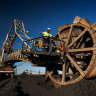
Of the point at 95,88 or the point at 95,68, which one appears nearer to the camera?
the point at 95,88

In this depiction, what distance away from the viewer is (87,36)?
7691 mm

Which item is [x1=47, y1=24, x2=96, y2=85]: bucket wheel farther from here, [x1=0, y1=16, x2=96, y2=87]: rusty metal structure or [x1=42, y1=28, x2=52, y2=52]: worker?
[x1=42, y1=28, x2=52, y2=52]: worker

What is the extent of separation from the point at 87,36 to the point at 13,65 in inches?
701

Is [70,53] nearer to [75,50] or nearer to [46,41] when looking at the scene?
[75,50]

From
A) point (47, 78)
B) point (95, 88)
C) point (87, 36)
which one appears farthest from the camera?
point (47, 78)

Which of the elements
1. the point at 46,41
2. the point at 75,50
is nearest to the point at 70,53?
the point at 75,50

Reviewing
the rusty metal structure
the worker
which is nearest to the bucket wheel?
the rusty metal structure

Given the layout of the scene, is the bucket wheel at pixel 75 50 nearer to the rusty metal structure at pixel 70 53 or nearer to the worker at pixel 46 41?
the rusty metal structure at pixel 70 53

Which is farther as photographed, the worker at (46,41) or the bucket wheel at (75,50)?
the bucket wheel at (75,50)

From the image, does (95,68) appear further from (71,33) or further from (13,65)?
(13,65)

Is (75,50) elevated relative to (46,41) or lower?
lower

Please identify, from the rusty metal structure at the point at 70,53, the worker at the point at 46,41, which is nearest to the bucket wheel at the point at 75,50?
the rusty metal structure at the point at 70,53

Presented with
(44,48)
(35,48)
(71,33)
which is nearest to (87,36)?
(71,33)

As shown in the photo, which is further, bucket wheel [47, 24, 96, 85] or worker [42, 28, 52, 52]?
bucket wheel [47, 24, 96, 85]
